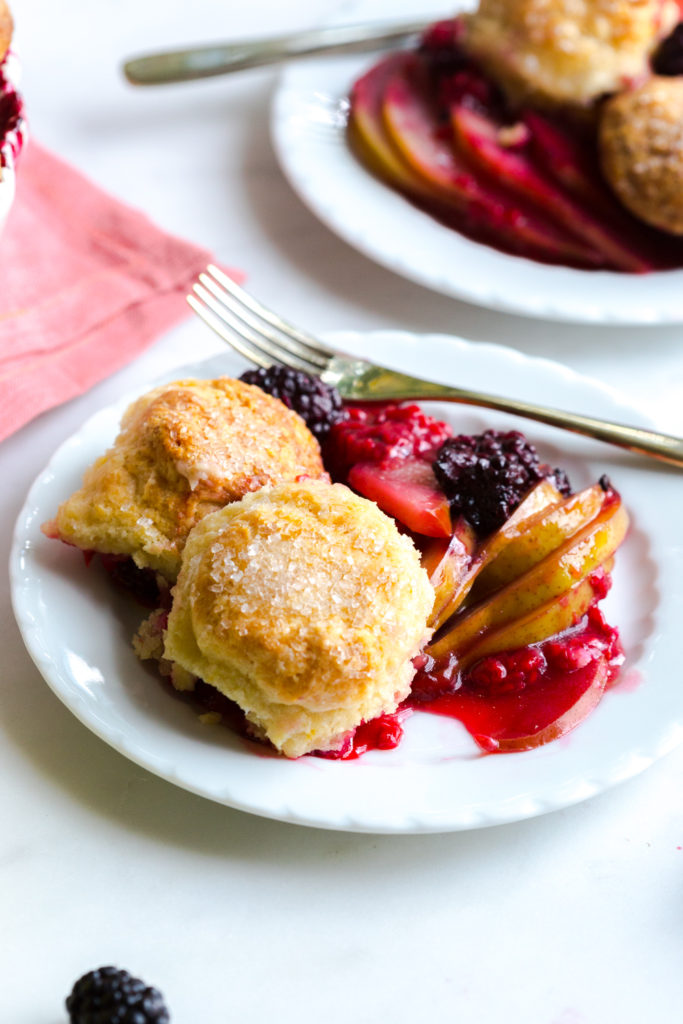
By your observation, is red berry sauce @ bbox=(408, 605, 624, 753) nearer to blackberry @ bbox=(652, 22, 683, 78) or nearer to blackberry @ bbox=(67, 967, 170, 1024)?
blackberry @ bbox=(67, 967, 170, 1024)

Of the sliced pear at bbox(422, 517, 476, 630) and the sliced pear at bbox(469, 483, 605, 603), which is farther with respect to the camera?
the sliced pear at bbox(469, 483, 605, 603)

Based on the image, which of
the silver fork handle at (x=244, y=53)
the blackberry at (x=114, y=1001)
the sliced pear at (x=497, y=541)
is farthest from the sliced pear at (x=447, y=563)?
the silver fork handle at (x=244, y=53)

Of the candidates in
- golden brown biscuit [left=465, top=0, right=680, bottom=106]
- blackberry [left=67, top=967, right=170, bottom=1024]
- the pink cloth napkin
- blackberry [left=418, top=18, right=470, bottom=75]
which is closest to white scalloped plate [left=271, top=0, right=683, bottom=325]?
blackberry [left=418, top=18, right=470, bottom=75]

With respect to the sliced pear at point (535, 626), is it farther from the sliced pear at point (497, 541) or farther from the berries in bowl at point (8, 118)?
the berries in bowl at point (8, 118)

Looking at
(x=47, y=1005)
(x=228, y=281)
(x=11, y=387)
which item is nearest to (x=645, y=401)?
(x=228, y=281)

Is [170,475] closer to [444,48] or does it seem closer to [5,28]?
[5,28]
